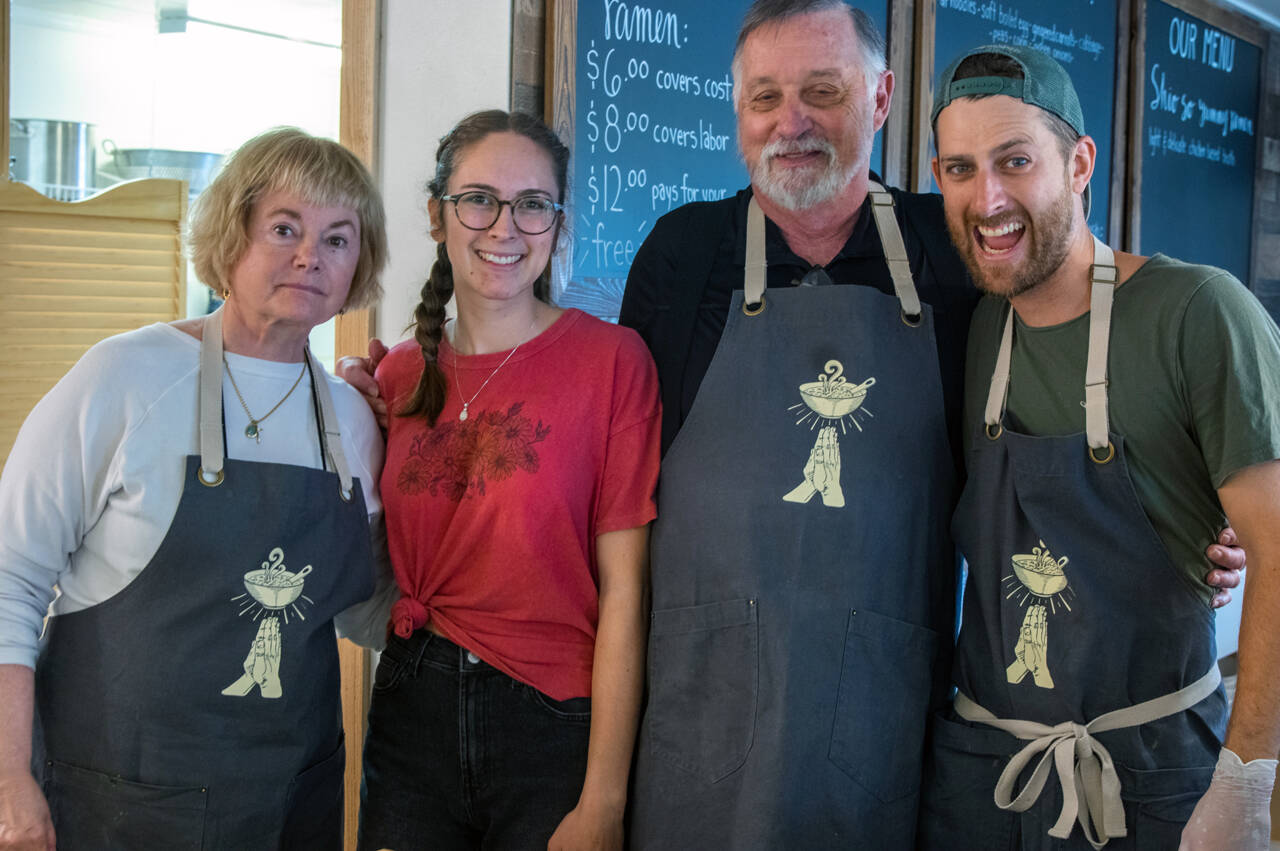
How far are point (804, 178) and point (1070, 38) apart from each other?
265cm

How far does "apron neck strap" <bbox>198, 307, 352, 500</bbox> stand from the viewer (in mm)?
1532

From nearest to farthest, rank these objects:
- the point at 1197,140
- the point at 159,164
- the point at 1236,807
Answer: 1. the point at 1236,807
2. the point at 159,164
3. the point at 1197,140

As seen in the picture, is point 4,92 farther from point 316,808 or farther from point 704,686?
point 704,686

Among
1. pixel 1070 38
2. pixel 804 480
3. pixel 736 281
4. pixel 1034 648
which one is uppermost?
pixel 1070 38

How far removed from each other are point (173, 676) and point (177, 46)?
2.23 metres

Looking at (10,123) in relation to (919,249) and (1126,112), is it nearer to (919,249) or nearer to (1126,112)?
(919,249)

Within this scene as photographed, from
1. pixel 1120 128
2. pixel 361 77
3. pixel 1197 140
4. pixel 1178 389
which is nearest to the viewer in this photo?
pixel 1178 389

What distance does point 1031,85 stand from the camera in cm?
147

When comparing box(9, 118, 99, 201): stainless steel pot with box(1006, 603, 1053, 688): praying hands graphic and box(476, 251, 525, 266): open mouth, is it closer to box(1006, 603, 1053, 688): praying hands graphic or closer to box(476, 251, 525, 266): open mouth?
box(476, 251, 525, 266): open mouth

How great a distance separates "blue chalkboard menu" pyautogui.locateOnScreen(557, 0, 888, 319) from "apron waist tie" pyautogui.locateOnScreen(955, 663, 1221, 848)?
1.43 metres

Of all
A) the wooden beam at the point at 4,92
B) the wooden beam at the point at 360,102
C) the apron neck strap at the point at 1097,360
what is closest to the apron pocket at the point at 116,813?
the wooden beam at the point at 360,102

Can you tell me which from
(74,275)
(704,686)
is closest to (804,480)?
(704,686)

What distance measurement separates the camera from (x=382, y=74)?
2352 millimetres

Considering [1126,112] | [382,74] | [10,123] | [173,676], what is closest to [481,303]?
[173,676]
